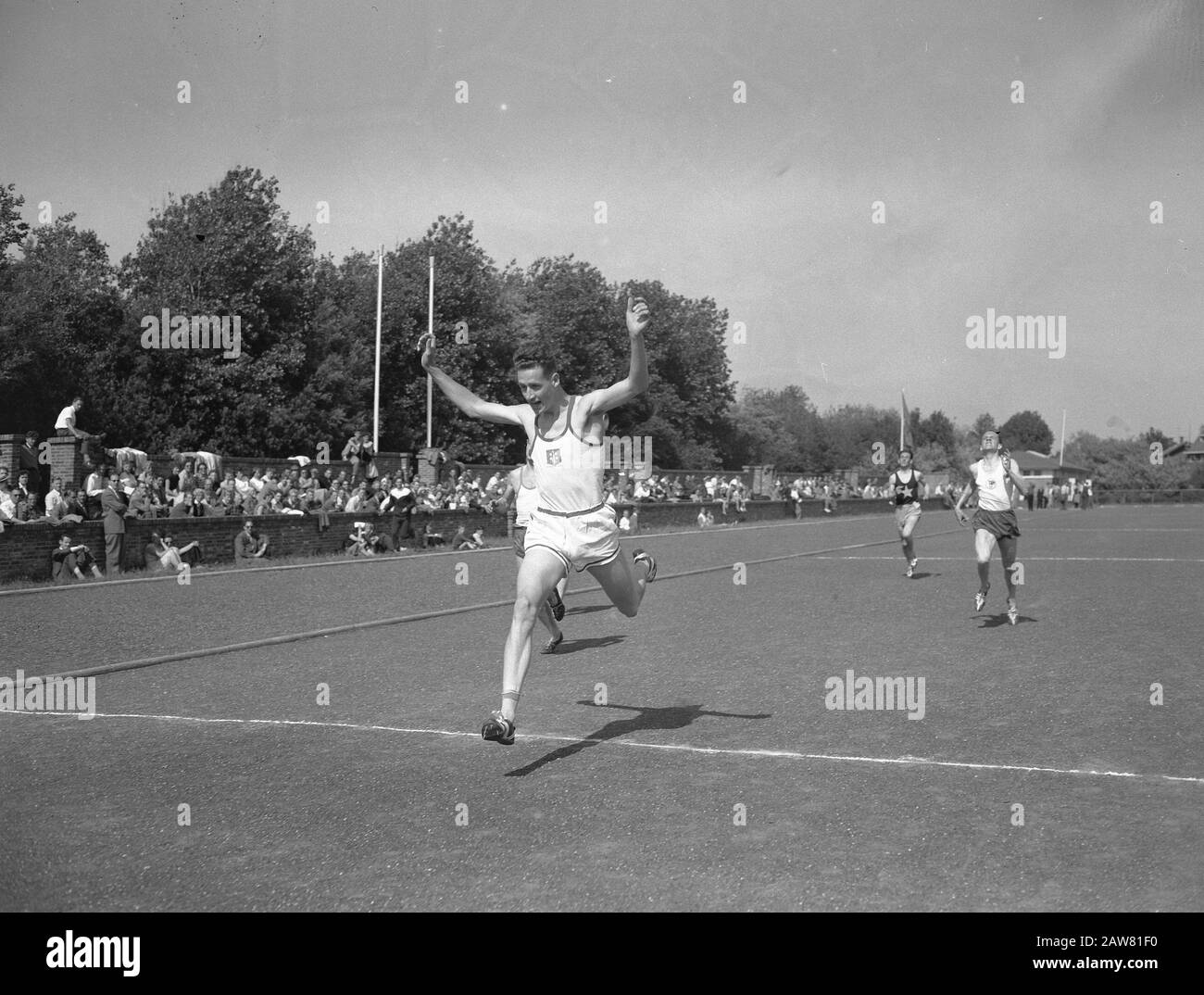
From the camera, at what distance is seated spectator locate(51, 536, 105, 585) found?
1906 cm

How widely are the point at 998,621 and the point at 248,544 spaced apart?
50.3 ft

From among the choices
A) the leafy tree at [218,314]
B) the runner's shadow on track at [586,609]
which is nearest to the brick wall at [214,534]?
the runner's shadow on track at [586,609]

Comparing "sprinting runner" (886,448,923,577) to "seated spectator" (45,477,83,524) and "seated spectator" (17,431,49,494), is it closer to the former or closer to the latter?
"seated spectator" (45,477,83,524)

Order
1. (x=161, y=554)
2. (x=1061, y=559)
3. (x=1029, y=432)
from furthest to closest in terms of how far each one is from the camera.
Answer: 1. (x=1029, y=432)
2. (x=1061, y=559)
3. (x=161, y=554)

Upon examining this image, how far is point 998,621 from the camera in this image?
1317 centimetres

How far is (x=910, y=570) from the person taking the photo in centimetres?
1977

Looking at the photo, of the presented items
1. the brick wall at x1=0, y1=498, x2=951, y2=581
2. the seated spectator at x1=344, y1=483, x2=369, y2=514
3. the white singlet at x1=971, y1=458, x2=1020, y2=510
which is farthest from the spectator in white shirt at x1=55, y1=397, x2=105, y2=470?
the white singlet at x1=971, y1=458, x2=1020, y2=510

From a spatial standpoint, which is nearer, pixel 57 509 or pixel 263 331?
pixel 57 509

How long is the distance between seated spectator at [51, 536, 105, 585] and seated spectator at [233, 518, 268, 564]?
354cm

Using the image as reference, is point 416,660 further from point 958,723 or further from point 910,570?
point 910,570

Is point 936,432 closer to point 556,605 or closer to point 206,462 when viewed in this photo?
point 206,462

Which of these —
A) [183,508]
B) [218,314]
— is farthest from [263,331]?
[183,508]

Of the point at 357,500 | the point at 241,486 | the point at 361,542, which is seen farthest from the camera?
the point at 357,500

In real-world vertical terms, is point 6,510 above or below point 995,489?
below
